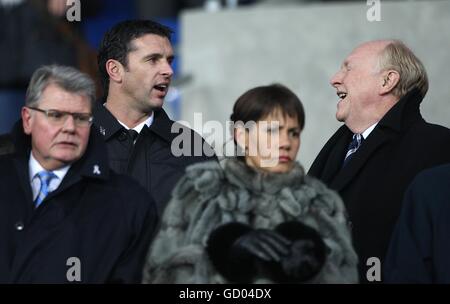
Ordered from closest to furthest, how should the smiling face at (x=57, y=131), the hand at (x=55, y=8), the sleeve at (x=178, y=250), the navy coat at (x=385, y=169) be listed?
1. the sleeve at (x=178, y=250)
2. the smiling face at (x=57, y=131)
3. the navy coat at (x=385, y=169)
4. the hand at (x=55, y=8)

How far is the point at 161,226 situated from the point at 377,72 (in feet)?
5.67

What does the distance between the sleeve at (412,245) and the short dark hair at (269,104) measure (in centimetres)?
55

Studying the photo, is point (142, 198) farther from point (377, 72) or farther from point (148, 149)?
point (377, 72)

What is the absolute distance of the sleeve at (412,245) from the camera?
4.61 m

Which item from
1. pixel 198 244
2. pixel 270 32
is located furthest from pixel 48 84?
pixel 270 32

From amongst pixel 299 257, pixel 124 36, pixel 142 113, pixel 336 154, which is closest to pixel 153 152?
pixel 142 113

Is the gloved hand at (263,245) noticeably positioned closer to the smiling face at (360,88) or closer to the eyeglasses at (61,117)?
the eyeglasses at (61,117)

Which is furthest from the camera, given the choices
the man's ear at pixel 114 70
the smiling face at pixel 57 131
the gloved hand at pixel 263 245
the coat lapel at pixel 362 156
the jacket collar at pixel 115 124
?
the man's ear at pixel 114 70

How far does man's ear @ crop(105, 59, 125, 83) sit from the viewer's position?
19.3ft

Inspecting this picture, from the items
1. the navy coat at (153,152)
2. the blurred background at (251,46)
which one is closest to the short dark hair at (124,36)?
the navy coat at (153,152)

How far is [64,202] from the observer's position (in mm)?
4527

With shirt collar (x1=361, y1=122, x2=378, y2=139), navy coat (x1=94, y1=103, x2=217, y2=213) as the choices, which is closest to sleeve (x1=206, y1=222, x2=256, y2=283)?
navy coat (x1=94, y1=103, x2=217, y2=213)

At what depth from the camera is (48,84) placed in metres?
4.57
